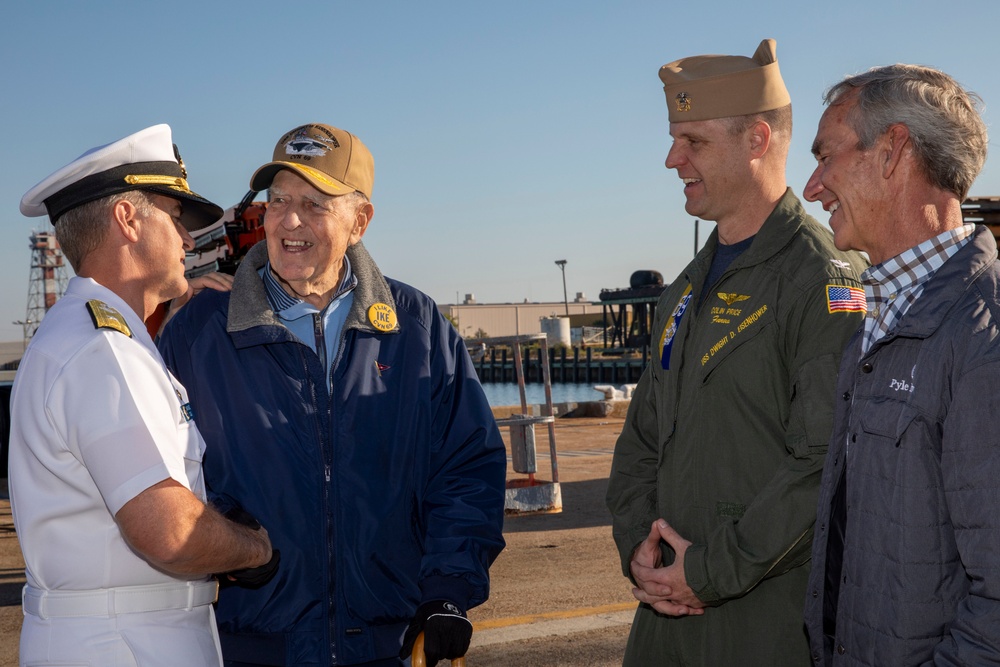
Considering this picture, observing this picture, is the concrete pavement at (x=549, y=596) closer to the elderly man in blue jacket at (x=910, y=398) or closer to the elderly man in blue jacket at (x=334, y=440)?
the elderly man in blue jacket at (x=334, y=440)

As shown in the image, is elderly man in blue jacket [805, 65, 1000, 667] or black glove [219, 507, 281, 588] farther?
black glove [219, 507, 281, 588]

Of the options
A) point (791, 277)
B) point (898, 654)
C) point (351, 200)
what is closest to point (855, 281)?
point (791, 277)

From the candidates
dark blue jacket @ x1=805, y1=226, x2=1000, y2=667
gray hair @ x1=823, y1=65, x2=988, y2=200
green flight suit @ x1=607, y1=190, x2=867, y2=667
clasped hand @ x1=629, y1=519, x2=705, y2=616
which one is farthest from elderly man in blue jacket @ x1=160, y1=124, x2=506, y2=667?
gray hair @ x1=823, y1=65, x2=988, y2=200

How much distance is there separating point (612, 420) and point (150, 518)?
2164 centimetres

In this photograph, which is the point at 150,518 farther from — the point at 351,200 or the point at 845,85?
the point at 845,85

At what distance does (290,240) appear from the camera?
3.06m

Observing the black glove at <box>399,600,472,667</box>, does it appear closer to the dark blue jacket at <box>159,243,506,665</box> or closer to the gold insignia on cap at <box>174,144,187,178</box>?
the dark blue jacket at <box>159,243,506,665</box>

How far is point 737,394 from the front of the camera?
2.66 m

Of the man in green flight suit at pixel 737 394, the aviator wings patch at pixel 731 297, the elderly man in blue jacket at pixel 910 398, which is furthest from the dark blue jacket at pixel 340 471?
the elderly man in blue jacket at pixel 910 398

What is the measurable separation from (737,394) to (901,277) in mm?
638

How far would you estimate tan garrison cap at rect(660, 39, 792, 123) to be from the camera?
2914mm

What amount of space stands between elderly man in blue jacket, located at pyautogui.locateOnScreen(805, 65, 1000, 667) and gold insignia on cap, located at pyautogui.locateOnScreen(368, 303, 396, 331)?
1.32 metres

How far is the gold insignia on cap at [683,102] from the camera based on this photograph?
295 centimetres

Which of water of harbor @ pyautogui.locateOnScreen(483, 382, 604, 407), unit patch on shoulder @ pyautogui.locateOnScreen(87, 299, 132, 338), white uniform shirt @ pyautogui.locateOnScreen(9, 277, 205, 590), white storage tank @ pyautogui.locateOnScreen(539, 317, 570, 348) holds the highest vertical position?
unit patch on shoulder @ pyautogui.locateOnScreen(87, 299, 132, 338)
